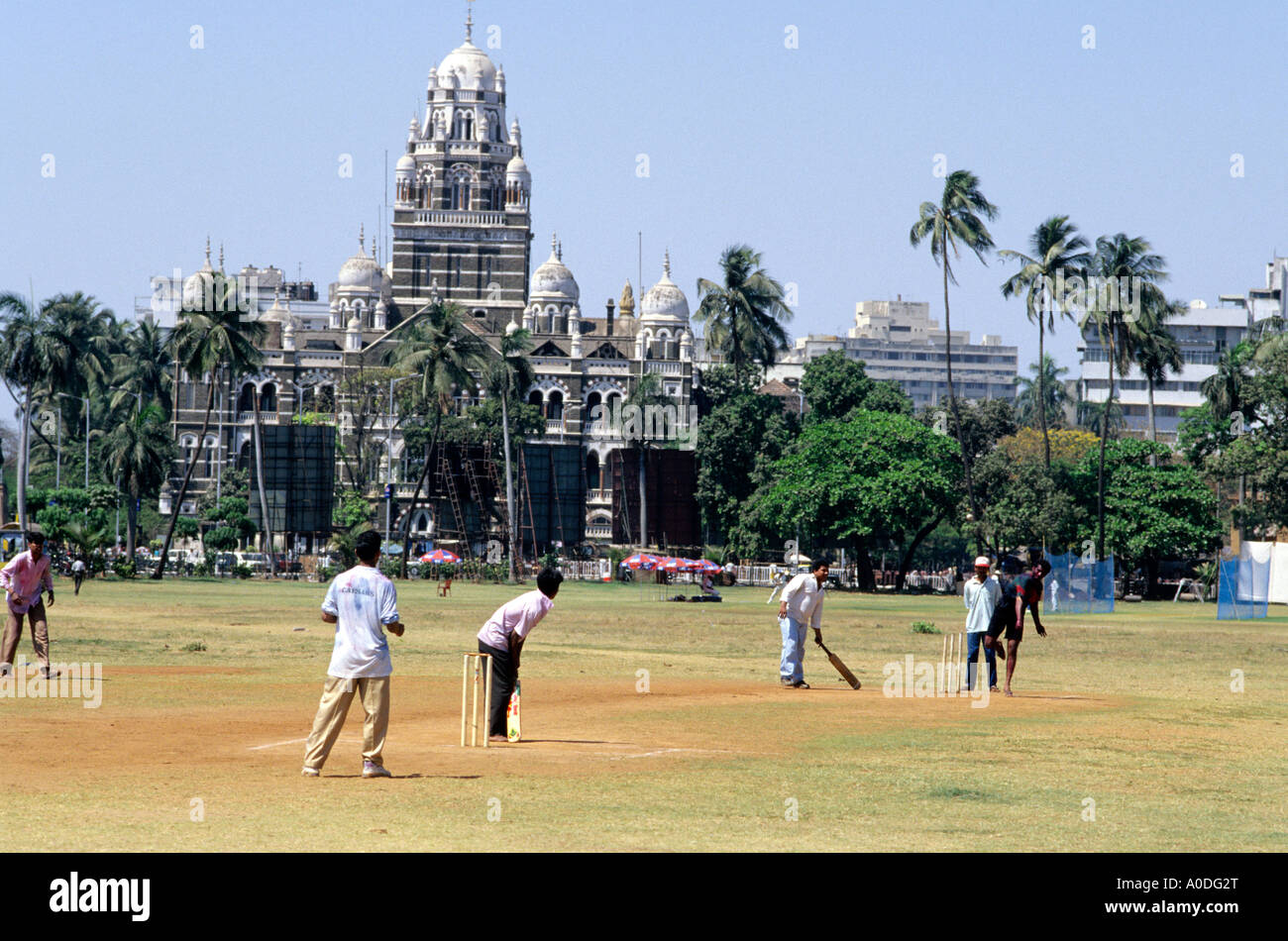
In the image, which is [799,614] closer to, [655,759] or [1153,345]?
[655,759]

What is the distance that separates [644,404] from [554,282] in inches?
1040

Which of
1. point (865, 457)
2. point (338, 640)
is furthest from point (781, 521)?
point (338, 640)

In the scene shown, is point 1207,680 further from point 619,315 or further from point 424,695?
point 619,315

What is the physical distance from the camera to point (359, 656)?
559 inches

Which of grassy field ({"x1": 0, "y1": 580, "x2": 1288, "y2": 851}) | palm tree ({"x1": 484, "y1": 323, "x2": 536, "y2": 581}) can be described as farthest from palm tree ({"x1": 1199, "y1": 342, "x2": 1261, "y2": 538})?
grassy field ({"x1": 0, "y1": 580, "x2": 1288, "y2": 851})

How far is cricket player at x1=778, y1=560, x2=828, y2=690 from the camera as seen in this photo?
74.6ft

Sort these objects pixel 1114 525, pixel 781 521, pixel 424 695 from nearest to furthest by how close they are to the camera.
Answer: pixel 424 695
pixel 1114 525
pixel 781 521

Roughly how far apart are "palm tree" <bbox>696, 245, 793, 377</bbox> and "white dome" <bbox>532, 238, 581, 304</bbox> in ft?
108

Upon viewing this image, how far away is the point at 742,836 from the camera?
11812 mm

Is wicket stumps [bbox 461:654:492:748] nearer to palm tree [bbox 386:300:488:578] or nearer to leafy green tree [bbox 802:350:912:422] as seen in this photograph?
palm tree [bbox 386:300:488:578]

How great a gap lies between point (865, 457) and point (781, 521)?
4.73m

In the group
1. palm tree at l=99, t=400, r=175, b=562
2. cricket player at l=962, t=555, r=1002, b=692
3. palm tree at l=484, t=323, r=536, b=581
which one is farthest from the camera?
palm tree at l=484, t=323, r=536, b=581

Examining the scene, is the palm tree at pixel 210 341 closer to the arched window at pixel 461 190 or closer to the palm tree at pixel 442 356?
the palm tree at pixel 442 356

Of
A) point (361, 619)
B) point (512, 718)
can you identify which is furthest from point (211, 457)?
point (361, 619)
